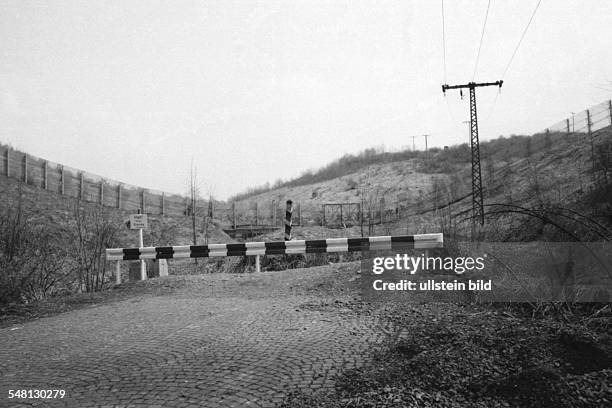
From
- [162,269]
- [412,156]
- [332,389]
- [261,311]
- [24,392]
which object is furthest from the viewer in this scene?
[412,156]

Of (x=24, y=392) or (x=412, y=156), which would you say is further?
(x=412, y=156)

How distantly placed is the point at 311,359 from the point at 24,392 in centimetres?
246

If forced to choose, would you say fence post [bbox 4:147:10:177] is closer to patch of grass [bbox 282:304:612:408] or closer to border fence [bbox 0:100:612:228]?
border fence [bbox 0:100:612:228]

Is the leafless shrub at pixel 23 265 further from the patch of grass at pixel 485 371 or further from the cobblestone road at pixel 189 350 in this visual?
the patch of grass at pixel 485 371

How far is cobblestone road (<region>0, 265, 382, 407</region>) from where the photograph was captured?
11.2 ft

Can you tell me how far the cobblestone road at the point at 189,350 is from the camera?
3.43 metres

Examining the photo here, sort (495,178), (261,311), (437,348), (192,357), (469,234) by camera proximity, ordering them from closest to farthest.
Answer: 1. (437,348)
2. (192,357)
3. (261,311)
4. (469,234)
5. (495,178)

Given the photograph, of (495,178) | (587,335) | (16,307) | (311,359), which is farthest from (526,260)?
(495,178)

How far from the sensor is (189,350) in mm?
4535

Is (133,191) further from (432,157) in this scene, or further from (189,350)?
(432,157)

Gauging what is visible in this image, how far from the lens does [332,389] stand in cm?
332

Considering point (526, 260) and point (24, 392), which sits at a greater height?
point (526, 260)

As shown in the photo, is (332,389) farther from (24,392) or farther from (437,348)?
(24,392)

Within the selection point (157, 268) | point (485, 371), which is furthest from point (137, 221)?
point (485, 371)
